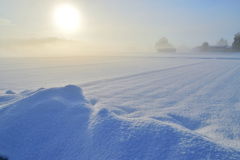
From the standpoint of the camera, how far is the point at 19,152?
128cm

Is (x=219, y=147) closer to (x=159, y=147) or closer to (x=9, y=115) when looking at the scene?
(x=159, y=147)

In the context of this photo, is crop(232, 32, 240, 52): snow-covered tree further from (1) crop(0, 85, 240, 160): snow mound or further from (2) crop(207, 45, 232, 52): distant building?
(1) crop(0, 85, 240, 160): snow mound

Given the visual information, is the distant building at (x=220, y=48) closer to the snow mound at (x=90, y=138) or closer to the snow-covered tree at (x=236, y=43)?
the snow-covered tree at (x=236, y=43)

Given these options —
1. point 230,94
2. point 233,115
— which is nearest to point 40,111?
point 233,115

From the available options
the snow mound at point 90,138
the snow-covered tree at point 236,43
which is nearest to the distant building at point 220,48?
the snow-covered tree at point 236,43

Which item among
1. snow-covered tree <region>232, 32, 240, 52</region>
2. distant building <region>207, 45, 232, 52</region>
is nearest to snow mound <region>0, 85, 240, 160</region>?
snow-covered tree <region>232, 32, 240, 52</region>

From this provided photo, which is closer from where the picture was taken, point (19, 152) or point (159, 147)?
point (159, 147)

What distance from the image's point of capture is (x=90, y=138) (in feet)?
4.20

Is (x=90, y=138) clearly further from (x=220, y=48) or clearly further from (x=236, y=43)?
(x=236, y=43)

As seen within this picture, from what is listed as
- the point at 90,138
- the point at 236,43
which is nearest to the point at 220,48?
the point at 236,43

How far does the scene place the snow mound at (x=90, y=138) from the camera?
1.10 m

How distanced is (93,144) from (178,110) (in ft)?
5.31

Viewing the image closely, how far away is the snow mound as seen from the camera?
1098mm

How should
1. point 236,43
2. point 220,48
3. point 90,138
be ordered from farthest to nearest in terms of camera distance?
point 220,48
point 236,43
point 90,138
